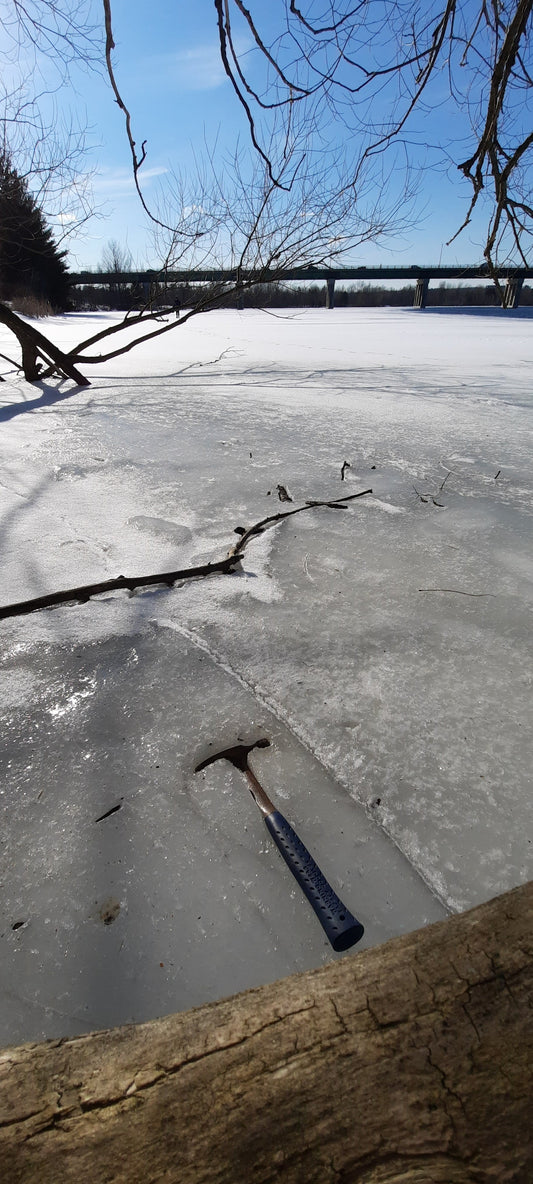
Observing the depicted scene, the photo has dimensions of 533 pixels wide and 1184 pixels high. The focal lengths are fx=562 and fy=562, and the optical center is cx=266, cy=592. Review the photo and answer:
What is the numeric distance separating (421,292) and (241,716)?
2398cm

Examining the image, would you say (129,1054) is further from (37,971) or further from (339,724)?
(339,724)

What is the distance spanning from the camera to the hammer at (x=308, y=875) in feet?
2.65

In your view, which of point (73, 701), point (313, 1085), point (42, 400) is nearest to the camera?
point (313, 1085)

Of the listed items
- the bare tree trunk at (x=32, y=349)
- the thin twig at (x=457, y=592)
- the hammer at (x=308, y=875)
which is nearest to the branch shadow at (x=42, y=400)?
the bare tree trunk at (x=32, y=349)

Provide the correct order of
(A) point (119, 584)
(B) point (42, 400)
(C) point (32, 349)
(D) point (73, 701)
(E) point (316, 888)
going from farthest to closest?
(C) point (32, 349) → (B) point (42, 400) → (A) point (119, 584) → (D) point (73, 701) → (E) point (316, 888)

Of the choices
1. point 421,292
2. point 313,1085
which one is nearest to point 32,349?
point 313,1085

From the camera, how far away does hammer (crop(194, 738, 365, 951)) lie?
81cm

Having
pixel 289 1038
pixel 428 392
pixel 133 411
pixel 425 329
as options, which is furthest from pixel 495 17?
pixel 425 329

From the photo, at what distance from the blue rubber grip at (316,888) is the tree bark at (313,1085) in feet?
0.96

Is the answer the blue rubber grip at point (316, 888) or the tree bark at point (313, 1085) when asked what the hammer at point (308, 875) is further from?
the tree bark at point (313, 1085)

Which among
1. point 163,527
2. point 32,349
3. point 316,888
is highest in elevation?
point 32,349

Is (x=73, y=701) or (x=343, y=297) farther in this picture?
(x=343, y=297)

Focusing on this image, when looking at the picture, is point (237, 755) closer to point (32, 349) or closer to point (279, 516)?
point (279, 516)

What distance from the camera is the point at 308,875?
881mm
